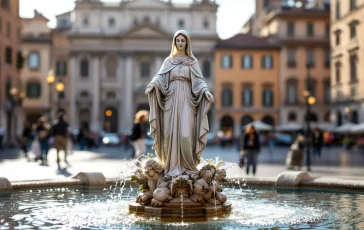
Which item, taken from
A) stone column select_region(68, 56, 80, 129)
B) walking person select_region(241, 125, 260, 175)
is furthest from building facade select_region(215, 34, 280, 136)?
walking person select_region(241, 125, 260, 175)

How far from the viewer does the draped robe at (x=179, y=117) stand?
9031 millimetres

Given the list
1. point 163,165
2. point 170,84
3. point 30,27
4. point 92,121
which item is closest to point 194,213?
point 163,165

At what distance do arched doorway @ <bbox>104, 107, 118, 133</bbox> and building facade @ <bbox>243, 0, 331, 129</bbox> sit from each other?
19.1m

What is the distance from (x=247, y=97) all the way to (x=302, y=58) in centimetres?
772

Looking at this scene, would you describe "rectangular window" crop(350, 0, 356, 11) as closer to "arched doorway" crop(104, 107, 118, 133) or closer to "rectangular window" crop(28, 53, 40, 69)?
"arched doorway" crop(104, 107, 118, 133)

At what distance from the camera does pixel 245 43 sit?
237 feet

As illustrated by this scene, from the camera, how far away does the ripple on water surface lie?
788cm

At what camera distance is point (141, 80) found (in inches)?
2867

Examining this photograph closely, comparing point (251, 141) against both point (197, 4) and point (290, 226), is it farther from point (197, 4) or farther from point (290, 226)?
point (197, 4)

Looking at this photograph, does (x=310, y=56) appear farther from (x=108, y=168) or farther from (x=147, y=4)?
(x=108, y=168)

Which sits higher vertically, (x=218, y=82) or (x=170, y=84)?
(x=218, y=82)

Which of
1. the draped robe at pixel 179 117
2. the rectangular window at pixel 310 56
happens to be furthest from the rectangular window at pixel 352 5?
the draped robe at pixel 179 117

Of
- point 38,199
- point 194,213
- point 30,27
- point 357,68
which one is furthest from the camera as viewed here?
point 30,27

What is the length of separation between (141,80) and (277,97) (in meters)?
16.0
